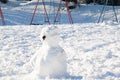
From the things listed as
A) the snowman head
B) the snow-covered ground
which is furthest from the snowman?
the snow-covered ground

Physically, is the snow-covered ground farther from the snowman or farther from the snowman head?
the snowman head

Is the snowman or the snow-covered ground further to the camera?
the snow-covered ground

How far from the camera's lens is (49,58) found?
537 cm

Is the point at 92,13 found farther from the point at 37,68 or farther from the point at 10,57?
the point at 37,68

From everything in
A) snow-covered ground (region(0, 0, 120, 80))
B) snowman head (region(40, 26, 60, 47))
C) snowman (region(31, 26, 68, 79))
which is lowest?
snow-covered ground (region(0, 0, 120, 80))

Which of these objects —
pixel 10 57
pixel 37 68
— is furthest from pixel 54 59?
pixel 10 57

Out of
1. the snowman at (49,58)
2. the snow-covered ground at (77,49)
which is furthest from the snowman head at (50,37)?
the snow-covered ground at (77,49)

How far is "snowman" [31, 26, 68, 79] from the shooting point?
5.36 m

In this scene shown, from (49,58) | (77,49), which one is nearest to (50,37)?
(49,58)

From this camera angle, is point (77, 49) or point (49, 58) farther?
point (77, 49)

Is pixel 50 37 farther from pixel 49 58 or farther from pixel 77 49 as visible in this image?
pixel 77 49

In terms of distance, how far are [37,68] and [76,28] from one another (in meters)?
5.43

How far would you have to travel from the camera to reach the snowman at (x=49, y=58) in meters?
5.36

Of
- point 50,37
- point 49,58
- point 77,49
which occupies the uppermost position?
point 50,37
